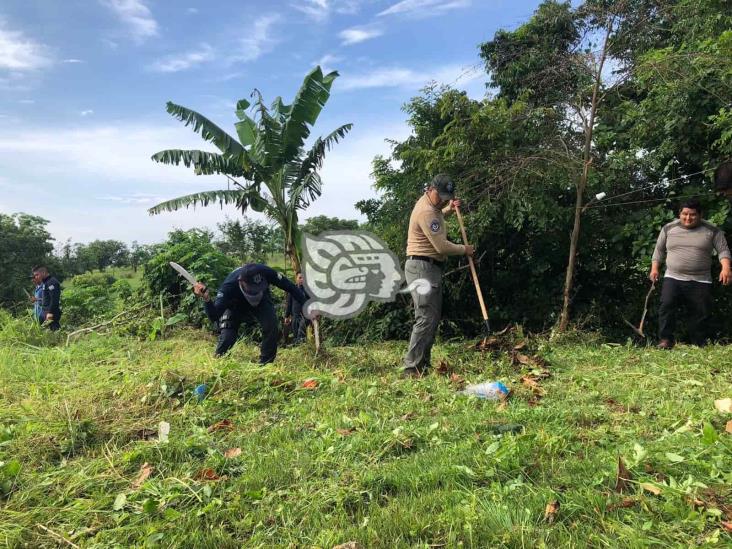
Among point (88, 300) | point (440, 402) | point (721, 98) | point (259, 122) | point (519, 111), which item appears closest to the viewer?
point (440, 402)

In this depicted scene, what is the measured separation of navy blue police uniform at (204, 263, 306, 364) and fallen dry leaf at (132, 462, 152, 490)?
2465mm

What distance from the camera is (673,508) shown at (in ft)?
5.49

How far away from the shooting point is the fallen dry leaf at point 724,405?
8.62ft

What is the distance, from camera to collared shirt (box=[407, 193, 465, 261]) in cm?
434

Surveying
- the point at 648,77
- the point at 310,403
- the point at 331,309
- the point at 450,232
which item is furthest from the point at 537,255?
the point at 310,403

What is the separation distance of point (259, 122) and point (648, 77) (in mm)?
5566

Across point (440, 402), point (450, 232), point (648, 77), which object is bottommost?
point (440, 402)

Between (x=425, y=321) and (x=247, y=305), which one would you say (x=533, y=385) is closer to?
(x=425, y=321)

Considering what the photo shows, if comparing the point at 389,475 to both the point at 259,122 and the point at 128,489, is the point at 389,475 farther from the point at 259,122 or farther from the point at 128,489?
the point at 259,122

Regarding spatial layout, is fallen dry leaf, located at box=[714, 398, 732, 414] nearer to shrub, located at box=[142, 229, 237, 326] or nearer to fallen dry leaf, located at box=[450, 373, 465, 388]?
fallen dry leaf, located at box=[450, 373, 465, 388]

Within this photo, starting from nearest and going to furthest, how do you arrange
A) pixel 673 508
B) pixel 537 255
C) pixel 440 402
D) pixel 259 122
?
1. pixel 673 508
2. pixel 440 402
3. pixel 537 255
4. pixel 259 122

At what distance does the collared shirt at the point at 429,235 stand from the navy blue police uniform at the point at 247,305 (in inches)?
66.6

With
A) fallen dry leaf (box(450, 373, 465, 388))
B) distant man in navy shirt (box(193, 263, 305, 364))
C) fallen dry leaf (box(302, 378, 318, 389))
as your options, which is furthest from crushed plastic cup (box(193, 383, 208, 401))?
fallen dry leaf (box(450, 373, 465, 388))

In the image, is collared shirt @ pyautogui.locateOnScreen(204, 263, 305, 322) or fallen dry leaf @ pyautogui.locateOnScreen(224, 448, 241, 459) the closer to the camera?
fallen dry leaf @ pyautogui.locateOnScreen(224, 448, 241, 459)
